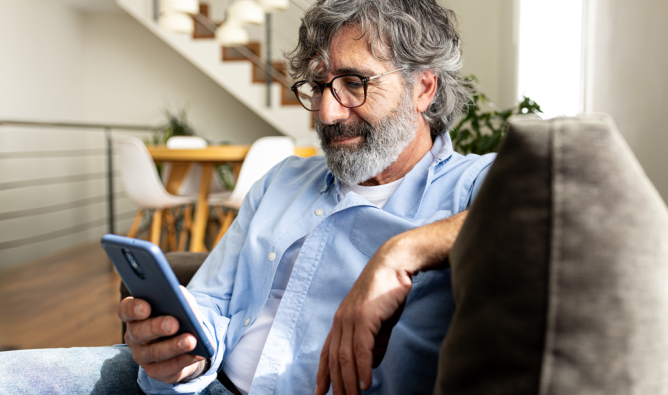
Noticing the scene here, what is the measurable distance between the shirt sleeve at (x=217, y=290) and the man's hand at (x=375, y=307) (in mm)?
327

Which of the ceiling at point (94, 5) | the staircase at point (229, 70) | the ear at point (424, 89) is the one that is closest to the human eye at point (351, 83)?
the ear at point (424, 89)

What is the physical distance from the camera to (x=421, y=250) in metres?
0.65

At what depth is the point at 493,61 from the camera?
392 cm

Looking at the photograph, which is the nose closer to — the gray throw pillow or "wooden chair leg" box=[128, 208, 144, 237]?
the gray throw pillow

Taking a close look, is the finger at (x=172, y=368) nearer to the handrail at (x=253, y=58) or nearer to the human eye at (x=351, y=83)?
the human eye at (x=351, y=83)

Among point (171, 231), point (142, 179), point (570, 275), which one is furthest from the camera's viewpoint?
point (171, 231)

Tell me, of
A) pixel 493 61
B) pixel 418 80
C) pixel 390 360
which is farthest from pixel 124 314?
pixel 493 61

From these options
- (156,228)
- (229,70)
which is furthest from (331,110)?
(229,70)

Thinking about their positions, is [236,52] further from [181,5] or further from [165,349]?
[165,349]

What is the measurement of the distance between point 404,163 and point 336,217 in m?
0.25

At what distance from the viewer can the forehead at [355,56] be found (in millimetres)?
1052

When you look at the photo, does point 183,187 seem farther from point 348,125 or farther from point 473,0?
point 348,125

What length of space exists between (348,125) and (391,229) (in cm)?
30

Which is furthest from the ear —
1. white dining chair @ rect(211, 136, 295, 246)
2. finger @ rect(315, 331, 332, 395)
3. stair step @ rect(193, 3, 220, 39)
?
stair step @ rect(193, 3, 220, 39)
